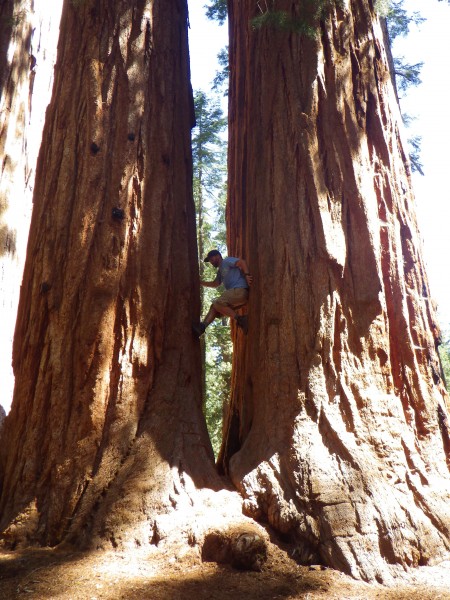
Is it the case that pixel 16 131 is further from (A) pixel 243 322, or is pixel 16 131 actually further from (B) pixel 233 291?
(A) pixel 243 322

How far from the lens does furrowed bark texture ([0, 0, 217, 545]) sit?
453 centimetres

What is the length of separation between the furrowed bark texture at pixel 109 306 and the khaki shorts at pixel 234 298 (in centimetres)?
54

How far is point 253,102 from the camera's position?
659 centimetres

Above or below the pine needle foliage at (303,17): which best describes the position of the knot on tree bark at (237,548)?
below

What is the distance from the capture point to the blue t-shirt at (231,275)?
6.27 metres

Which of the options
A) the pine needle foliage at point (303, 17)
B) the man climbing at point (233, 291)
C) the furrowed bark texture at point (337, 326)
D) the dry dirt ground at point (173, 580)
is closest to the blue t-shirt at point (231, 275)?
the man climbing at point (233, 291)

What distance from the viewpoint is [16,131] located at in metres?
9.61

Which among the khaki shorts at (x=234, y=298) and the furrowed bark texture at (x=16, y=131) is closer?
the khaki shorts at (x=234, y=298)

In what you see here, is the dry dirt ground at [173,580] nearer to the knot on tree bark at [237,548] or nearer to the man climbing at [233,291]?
the knot on tree bark at [237,548]

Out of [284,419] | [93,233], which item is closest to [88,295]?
[93,233]

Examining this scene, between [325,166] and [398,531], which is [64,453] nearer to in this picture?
[398,531]

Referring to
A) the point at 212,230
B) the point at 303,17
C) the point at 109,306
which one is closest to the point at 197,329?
the point at 109,306

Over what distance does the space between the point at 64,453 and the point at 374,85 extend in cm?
453

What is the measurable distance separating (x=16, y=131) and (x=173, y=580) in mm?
7975
